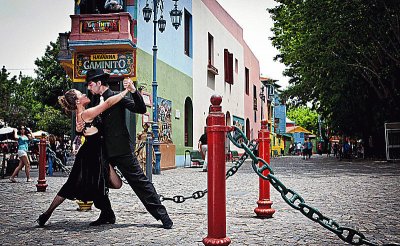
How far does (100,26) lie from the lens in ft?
57.5

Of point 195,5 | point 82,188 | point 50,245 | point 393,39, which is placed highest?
point 195,5

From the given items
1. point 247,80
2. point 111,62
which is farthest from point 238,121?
point 111,62

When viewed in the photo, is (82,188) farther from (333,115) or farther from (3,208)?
(333,115)

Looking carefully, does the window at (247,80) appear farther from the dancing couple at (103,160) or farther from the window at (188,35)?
the dancing couple at (103,160)

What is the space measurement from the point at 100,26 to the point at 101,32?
199 millimetres

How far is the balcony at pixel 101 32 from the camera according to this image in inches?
684

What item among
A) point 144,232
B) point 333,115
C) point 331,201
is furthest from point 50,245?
point 333,115

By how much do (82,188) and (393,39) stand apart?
21.3 meters

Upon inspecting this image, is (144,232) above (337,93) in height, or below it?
below

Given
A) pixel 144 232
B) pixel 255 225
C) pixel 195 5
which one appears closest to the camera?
pixel 144 232

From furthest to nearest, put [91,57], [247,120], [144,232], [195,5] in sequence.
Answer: [247,120]
[195,5]
[91,57]
[144,232]

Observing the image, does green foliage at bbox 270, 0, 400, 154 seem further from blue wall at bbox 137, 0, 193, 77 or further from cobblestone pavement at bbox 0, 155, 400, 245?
cobblestone pavement at bbox 0, 155, 400, 245

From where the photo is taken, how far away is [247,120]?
1642 inches

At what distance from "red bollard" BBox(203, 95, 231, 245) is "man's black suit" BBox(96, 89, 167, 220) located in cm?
196
